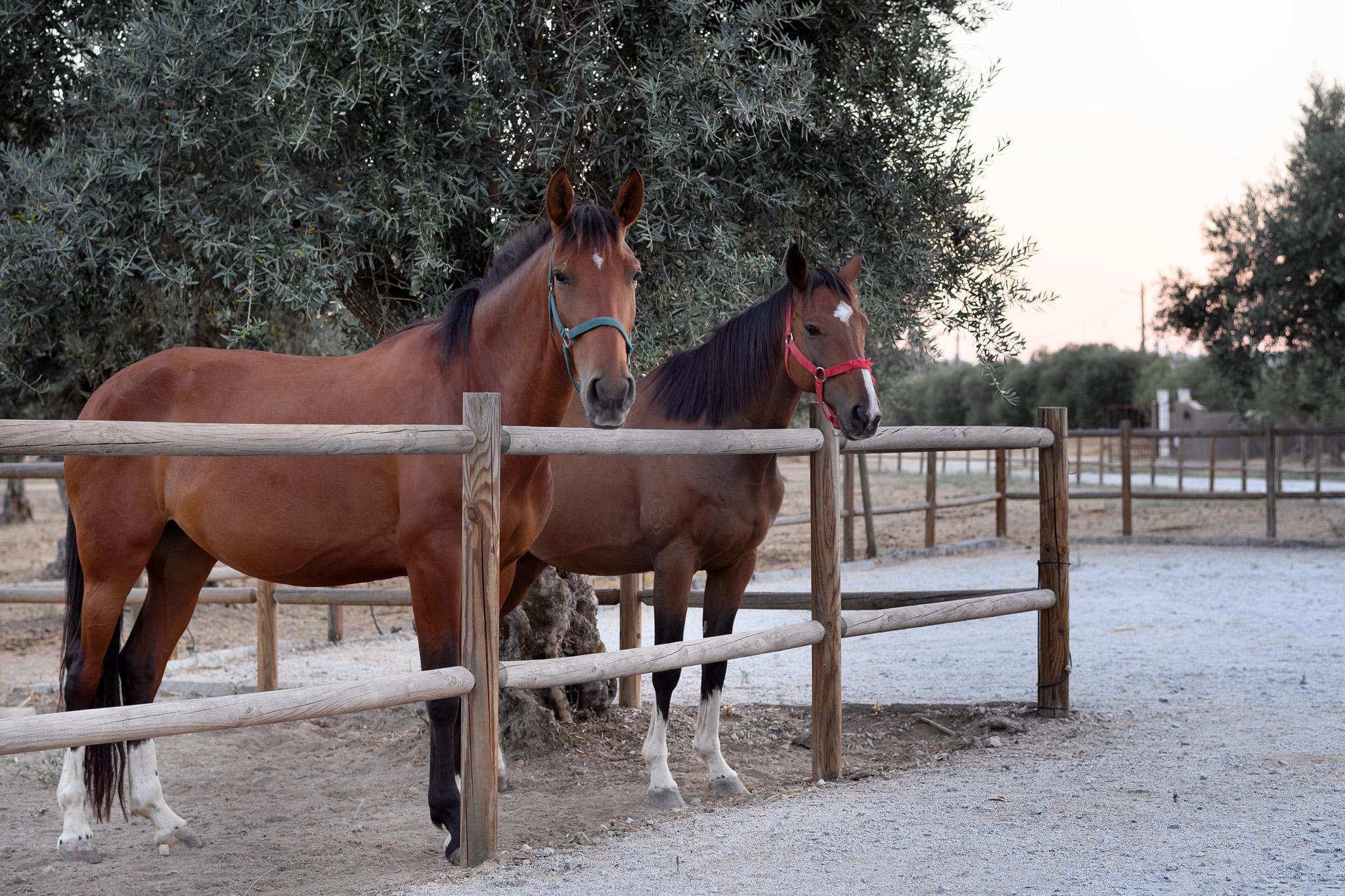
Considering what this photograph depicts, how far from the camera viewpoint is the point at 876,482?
92.2 feet

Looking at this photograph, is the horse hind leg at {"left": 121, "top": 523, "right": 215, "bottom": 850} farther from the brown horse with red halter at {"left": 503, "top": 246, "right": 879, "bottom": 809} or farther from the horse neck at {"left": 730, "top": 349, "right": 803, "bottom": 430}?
the horse neck at {"left": 730, "top": 349, "right": 803, "bottom": 430}

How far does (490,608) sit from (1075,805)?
2.09 metres

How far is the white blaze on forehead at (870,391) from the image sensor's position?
417 cm

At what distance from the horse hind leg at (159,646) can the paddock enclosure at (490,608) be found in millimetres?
979

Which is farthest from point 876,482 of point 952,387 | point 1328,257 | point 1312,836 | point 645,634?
point 952,387

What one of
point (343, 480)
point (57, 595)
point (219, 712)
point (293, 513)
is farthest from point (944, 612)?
point (57, 595)

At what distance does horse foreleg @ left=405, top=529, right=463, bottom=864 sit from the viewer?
3.40 m

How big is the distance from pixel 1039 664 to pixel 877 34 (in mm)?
3059

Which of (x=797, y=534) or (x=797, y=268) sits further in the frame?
(x=797, y=534)

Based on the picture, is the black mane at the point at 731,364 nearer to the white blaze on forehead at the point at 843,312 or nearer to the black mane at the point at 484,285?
the white blaze on forehead at the point at 843,312

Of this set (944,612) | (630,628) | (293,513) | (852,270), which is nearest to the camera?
(293,513)

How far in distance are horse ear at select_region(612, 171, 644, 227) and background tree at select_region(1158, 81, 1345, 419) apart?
1301cm

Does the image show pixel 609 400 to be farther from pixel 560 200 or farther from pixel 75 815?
pixel 75 815

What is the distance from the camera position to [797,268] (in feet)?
14.2
